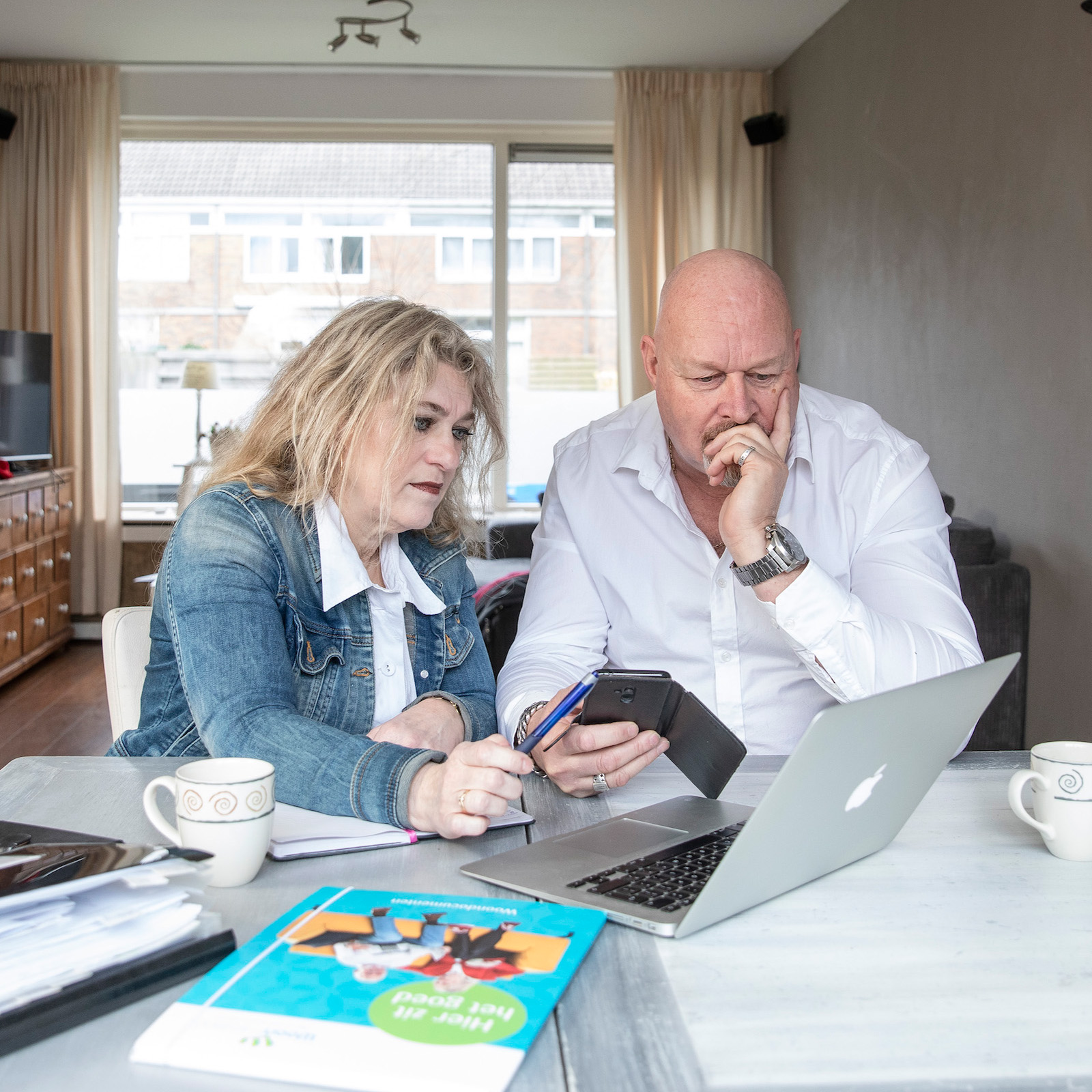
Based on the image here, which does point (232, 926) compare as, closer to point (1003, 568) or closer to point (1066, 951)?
point (1066, 951)

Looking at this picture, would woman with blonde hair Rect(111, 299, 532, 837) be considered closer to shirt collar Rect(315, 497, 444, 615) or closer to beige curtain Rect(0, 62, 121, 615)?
shirt collar Rect(315, 497, 444, 615)

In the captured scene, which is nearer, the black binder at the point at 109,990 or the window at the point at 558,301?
the black binder at the point at 109,990

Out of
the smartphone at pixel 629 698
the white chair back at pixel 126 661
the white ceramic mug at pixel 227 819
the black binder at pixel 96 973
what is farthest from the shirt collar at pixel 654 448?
the black binder at pixel 96 973

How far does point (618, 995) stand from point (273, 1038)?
8.5 inches

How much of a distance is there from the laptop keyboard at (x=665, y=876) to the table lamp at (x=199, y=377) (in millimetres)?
5381

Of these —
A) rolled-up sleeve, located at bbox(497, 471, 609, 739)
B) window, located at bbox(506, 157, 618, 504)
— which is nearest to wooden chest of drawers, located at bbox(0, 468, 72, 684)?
window, located at bbox(506, 157, 618, 504)

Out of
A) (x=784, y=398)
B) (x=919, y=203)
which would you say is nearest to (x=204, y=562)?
(x=784, y=398)

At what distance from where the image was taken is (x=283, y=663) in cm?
123

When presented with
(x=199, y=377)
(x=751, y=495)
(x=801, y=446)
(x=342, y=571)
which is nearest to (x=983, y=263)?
(x=801, y=446)

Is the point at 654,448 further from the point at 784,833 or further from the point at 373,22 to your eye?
the point at 373,22

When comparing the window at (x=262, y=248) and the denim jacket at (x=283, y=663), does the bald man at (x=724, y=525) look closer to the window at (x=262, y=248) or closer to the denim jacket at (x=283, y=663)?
the denim jacket at (x=283, y=663)

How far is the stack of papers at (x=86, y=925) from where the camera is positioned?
25.6 inches

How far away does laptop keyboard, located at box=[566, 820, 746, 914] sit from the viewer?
33.1 inches

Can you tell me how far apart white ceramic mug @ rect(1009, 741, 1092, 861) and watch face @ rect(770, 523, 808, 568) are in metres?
0.44
